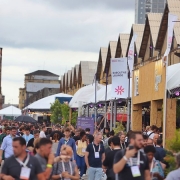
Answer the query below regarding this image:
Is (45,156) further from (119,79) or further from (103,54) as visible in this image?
(103,54)

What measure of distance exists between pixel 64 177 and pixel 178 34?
2994cm

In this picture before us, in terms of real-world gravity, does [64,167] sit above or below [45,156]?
below

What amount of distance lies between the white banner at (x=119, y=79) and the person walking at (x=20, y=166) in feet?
63.6

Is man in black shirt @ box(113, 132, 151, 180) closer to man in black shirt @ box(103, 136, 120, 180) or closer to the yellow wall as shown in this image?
man in black shirt @ box(103, 136, 120, 180)

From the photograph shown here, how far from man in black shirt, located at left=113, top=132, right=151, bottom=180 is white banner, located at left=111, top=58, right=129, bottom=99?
19346 millimetres

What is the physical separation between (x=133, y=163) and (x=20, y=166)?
154 cm

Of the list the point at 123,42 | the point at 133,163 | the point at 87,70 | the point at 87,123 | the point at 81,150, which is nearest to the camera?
the point at 133,163

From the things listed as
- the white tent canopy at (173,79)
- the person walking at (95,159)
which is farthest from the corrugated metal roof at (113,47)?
the person walking at (95,159)

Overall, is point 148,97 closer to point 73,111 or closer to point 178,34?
point 178,34

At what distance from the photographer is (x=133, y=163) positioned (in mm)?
9383

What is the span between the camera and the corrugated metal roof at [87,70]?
85.0 metres

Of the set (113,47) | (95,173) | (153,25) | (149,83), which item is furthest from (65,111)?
(95,173)

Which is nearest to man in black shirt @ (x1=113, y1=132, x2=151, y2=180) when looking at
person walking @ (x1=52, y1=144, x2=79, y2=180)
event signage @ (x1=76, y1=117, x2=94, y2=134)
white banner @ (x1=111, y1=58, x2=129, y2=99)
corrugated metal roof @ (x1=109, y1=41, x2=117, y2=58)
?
person walking @ (x1=52, y1=144, x2=79, y2=180)

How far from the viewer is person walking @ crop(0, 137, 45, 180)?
31.2 feet
